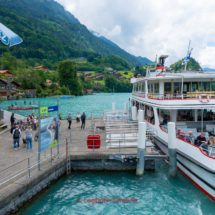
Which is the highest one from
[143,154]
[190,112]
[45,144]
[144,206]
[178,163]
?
[190,112]

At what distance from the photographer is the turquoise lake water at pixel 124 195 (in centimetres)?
877

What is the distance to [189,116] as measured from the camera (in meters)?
15.3

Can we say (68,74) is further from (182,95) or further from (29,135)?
(182,95)

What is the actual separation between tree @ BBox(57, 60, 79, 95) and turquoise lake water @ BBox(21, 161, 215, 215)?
94.9 metres

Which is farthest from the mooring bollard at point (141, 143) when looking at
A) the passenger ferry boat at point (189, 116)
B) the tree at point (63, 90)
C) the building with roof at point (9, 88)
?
the tree at point (63, 90)

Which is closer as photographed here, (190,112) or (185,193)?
(185,193)

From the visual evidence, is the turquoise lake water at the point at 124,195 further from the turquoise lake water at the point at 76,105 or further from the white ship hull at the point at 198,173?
the turquoise lake water at the point at 76,105

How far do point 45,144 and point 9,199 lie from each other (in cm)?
261

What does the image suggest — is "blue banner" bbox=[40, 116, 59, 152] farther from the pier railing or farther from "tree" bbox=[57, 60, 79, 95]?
"tree" bbox=[57, 60, 79, 95]

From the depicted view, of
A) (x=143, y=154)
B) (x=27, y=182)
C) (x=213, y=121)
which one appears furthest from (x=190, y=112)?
(x=27, y=182)

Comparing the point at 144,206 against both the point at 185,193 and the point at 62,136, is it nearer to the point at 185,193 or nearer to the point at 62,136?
the point at 185,193

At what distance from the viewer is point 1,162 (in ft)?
34.0

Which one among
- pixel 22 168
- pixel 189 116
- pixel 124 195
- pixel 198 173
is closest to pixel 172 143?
pixel 198 173

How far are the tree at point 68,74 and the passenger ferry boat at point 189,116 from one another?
87818 millimetres
